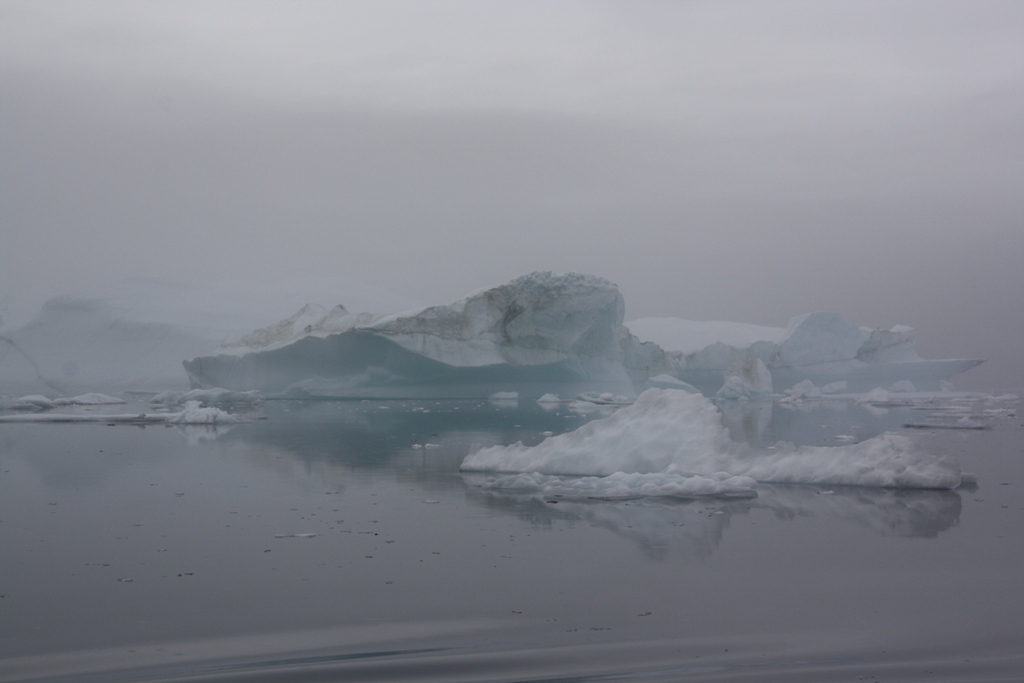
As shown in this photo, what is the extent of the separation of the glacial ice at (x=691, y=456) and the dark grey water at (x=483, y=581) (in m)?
0.27

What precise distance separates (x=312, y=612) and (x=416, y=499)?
3.02m

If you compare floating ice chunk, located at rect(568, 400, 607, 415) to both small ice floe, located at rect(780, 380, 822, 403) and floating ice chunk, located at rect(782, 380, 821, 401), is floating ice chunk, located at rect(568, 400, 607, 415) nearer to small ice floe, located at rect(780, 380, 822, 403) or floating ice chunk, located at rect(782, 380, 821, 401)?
small ice floe, located at rect(780, 380, 822, 403)

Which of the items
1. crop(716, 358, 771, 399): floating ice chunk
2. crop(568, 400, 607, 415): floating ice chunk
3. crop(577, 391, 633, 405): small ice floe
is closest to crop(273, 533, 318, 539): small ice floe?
crop(568, 400, 607, 415): floating ice chunk

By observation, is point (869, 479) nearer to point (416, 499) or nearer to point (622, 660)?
point (416, 499)

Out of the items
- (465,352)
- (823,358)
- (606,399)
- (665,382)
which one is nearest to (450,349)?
(465,352)

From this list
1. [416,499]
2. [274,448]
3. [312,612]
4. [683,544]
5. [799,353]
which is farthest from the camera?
[799,353]

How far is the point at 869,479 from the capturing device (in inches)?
298

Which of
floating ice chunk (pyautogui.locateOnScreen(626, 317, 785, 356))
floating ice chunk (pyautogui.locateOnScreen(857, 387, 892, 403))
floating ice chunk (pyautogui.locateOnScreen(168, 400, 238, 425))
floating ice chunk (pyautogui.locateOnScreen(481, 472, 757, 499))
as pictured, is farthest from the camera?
floating ice chunk (pyautogui.locateOnScreen(626, 317, 785, 356))

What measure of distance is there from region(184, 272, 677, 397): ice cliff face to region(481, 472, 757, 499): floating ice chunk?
12.9m

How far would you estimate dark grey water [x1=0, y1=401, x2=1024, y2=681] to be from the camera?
3.37 m

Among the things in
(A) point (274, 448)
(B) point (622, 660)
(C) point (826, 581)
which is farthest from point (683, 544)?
(A) point (274, 448)

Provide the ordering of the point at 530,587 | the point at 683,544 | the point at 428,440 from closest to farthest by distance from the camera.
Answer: the point at 530,587 < the point at 683,544 < the point at 428,440

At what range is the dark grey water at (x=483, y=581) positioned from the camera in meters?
3.37

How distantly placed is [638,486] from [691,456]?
0.88 metres
